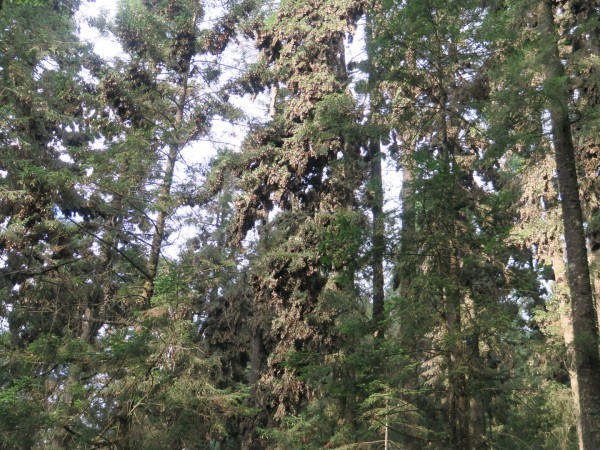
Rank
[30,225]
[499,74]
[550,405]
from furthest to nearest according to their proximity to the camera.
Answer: [550,405] → [30,225] → [499,74]

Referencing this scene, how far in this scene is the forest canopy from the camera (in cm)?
719

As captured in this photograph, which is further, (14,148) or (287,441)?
(14,148)

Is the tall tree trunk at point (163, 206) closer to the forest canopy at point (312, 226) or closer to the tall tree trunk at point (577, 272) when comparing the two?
the forest canopy at point (312, 226)

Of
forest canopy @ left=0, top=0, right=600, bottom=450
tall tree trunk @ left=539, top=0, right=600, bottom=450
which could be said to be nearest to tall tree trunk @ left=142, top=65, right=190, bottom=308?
forest canopy @ left=0, top=0, right=600, bottom=450

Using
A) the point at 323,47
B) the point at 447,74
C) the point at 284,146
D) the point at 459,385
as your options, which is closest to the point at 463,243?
the point at 459,385

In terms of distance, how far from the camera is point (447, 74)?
8.29 metres

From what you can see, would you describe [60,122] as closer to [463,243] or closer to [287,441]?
[287,441]

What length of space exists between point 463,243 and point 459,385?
178 centimetres

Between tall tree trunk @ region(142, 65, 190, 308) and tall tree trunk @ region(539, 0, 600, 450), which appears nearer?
tall tree trunk @ region(539, 0, 600, 450)

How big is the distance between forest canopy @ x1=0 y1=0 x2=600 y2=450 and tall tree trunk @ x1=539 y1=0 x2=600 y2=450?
0.04 m

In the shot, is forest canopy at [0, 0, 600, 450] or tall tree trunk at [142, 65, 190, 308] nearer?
forest canopy at [0, 0, 600, 450]

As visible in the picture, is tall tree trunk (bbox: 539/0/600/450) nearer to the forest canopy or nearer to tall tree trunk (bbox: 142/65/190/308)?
the forest canopy

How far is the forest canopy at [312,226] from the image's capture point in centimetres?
719

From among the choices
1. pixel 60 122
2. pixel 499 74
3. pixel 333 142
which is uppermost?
pixel 60 122
